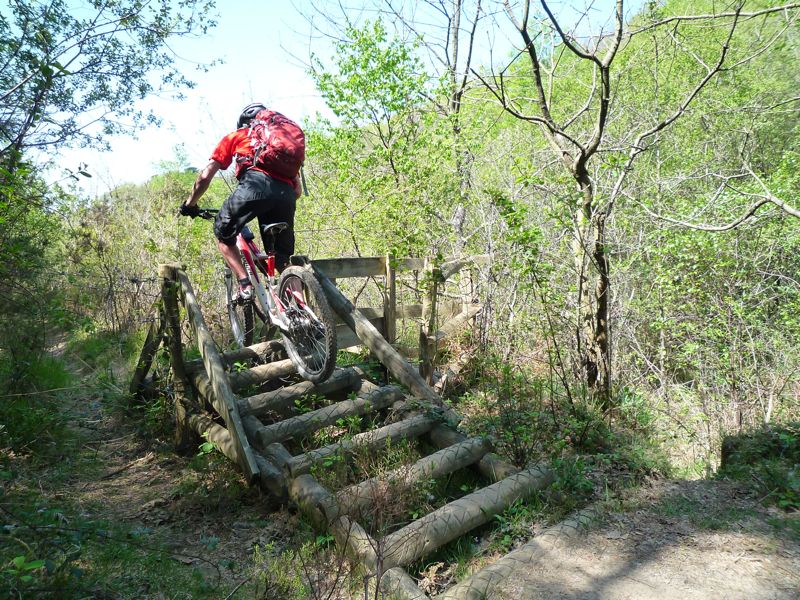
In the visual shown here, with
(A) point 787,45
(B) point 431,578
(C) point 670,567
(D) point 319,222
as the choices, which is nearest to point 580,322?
(C) point 670,567

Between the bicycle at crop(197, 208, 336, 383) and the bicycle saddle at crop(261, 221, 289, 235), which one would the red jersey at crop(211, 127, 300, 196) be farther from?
the bicycle at crop(197, 208, 336, 383)

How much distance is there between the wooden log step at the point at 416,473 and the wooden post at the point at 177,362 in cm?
195

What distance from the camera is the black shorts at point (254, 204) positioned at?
442 centimetres

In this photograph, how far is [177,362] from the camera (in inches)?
176

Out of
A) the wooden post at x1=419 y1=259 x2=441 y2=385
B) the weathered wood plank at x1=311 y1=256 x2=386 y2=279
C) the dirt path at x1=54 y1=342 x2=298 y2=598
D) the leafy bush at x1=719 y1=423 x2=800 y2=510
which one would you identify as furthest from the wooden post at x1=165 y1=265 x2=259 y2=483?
the leafy bush at x1=719 y1=423 x2=800 y2=510

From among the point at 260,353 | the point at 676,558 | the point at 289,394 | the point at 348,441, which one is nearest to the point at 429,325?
the point at 260,353

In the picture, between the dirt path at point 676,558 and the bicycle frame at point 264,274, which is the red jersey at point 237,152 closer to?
the bicycle frame at point 264,274

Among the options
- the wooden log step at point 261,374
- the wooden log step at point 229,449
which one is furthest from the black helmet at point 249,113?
the wooden log step at point 229,449

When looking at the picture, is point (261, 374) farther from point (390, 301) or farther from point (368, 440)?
point (390, 301)

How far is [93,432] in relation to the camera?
16.1ft

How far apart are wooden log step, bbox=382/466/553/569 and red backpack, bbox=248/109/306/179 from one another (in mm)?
2980

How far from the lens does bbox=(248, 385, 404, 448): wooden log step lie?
389 centimetres

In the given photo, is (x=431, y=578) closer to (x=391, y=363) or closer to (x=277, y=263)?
(x=391, y=363)

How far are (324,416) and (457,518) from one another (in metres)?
1.37
